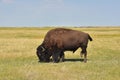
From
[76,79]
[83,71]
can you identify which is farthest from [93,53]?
[76,79]


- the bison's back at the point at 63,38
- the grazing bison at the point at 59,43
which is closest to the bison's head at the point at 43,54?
the grazing bison at the point at 59,43

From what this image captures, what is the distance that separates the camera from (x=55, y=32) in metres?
28.6

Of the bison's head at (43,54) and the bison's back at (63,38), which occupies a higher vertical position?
the bison's back at (63,38)

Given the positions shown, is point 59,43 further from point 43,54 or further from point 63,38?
point 43,54

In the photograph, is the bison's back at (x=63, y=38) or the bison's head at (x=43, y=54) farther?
the bison's head at (x=43, y=54)

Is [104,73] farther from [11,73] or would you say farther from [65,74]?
[11,73]

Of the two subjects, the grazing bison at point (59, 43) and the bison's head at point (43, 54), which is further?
the bison's head at point (43, 54)

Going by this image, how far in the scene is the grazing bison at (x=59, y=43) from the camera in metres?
28.2

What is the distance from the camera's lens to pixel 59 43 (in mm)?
28281

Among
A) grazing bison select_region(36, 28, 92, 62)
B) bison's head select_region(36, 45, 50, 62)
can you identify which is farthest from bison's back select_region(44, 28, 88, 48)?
bison's head select_region(36, 45, 50, 62)

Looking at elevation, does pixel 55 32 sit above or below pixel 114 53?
above

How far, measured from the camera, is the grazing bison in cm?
2822

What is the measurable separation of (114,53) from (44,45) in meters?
13.1

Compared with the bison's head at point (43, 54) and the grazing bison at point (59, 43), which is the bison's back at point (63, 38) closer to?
the grazing bison at point (59, 43)
